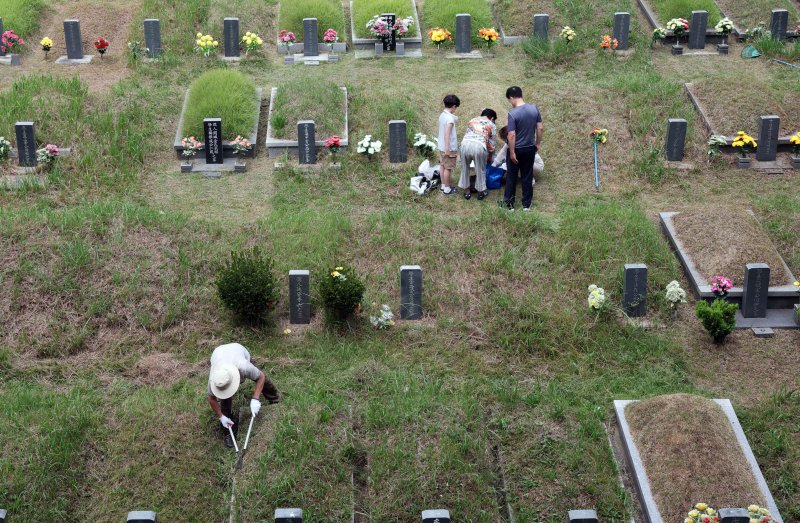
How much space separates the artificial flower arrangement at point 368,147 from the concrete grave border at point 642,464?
20.8 ft

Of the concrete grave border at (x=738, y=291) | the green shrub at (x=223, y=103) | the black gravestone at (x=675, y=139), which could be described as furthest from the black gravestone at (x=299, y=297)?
the black gravestone at (x=675, y=139)

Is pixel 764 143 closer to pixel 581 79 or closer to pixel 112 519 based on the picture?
pixel 581 79

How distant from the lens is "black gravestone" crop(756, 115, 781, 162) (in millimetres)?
16359

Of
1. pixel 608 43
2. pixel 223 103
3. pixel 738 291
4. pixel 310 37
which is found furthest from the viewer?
pixel 310 37

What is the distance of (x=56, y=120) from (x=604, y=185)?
8568 millimetres

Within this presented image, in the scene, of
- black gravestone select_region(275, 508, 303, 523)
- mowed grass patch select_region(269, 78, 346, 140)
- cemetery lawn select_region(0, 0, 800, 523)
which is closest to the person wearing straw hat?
cemetery lawn select_region(0, 0, 800, 523)

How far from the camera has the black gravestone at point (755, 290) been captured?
13141 mm

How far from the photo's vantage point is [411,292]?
522 inches

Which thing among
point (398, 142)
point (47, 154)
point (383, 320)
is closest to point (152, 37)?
point (47, 154)

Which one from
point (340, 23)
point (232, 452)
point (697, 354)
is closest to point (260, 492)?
point (232, 452)

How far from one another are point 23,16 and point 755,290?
14.6 m

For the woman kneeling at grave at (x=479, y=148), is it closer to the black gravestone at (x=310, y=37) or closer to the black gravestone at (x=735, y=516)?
the black gravestone at (x=310, y=37)

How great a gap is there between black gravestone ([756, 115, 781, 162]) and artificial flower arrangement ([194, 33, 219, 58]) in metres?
9.53

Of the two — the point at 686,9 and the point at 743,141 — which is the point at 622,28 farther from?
the point at 743,141
